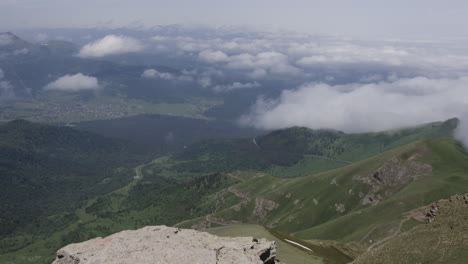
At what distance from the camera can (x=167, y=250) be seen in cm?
4903

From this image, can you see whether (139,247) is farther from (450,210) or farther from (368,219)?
(368,219)

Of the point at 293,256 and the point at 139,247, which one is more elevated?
the point at 139,247

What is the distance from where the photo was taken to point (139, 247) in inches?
1971

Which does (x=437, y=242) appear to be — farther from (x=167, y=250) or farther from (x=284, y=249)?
(x=167, y=250)

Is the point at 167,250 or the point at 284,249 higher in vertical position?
the point at 167,250

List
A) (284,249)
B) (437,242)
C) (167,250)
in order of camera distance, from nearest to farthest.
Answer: (167,250), (437,242), (284,249)

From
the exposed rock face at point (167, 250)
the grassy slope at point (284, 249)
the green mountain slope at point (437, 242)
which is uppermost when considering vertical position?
the exposed rock face at point (167, 250)

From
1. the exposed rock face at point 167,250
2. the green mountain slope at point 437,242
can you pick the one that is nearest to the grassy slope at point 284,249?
the green mountain slope at point 437,242

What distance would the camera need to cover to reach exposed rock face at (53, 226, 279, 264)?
1858 inches

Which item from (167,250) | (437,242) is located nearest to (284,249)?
(437,242)

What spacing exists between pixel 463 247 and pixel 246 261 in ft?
144

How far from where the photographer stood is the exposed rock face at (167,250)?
47.2m

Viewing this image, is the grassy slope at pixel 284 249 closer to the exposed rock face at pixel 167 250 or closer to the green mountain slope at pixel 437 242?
the green mountain slope at pixel 437 242

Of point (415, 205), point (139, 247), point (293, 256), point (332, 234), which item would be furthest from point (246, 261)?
point (415, 205)
